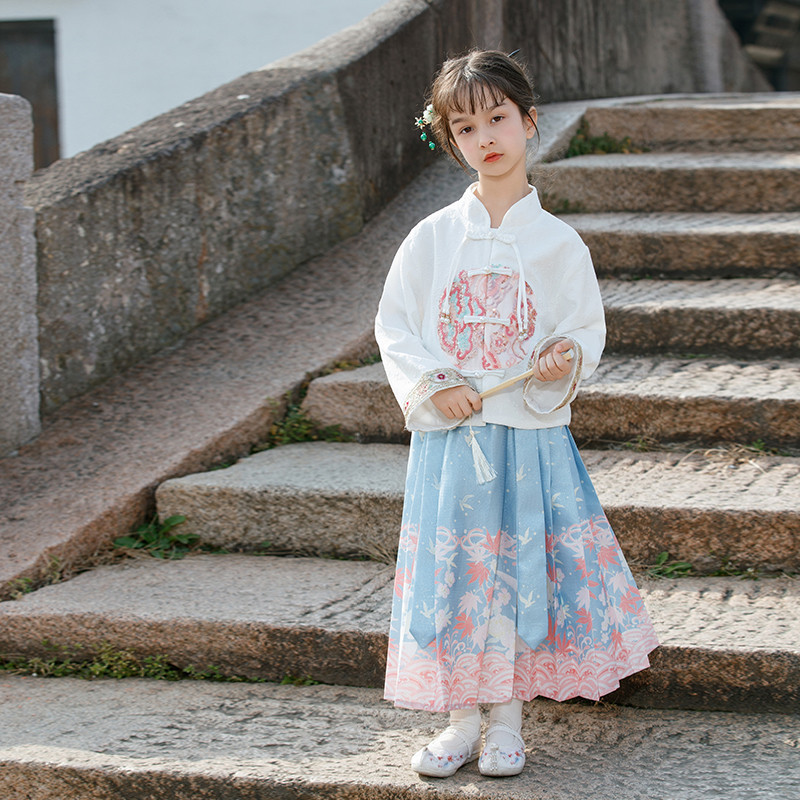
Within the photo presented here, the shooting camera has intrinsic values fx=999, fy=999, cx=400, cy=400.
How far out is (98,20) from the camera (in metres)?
7.12

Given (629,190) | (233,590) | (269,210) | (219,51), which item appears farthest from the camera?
(219,51)

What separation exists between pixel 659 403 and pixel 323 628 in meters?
1.24

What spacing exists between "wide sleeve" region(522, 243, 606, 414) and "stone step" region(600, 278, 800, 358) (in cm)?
133

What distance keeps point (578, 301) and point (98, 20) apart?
6.19 meters

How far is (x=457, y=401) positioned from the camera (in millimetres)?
2020

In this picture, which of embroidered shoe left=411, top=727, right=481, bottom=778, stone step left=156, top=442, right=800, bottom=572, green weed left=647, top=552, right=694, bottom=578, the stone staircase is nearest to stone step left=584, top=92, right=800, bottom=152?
the stone staircase

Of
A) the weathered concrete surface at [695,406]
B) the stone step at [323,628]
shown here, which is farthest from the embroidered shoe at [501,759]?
the weathered concrete surface at [695,406]

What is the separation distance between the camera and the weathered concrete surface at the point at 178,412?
283cm

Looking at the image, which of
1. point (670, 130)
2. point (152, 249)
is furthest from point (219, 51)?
point (152, 249)

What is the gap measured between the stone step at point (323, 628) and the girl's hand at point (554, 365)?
0.69 m

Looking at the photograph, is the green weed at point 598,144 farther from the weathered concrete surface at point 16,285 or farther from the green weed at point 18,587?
the green weed at point 18,587

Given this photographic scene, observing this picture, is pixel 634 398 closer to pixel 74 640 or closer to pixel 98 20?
pixel 74 640

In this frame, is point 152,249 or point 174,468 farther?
point 152,249

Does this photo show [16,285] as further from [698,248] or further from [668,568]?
[698,248]
